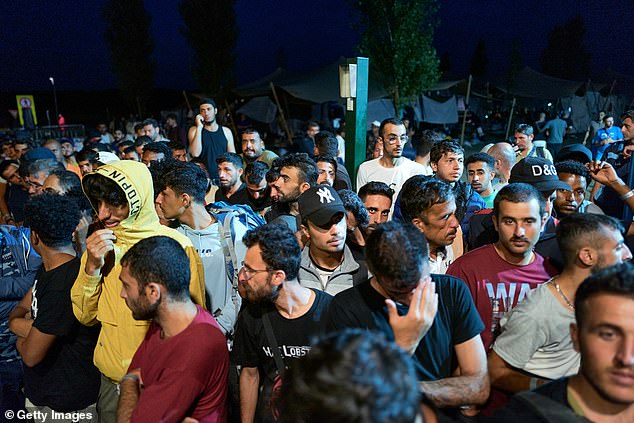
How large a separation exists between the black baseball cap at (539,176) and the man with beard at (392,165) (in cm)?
194

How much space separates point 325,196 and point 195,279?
1051 millimetres

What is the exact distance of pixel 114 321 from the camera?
8.78 ft

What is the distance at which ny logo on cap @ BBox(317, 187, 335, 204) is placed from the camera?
3.20 meters

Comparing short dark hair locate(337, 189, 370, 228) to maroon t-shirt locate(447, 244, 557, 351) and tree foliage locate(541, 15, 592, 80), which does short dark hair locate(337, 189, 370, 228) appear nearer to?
maroon t-shirt locate(447, 244, 557, 351)

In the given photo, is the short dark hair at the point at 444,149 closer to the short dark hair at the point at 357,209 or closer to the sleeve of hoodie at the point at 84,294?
the short dark hair at the point at 357,209

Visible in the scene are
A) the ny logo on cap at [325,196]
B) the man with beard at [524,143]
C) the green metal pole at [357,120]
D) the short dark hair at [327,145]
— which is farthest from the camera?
the man with beard at [524,143]

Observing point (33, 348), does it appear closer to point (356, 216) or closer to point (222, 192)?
point (356, 216)

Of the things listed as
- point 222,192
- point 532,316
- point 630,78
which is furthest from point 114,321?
point 630,78

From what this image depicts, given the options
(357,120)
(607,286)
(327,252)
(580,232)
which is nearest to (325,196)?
(327,252)

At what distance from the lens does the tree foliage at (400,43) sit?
18.1 m

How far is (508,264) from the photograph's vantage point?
2801 mm

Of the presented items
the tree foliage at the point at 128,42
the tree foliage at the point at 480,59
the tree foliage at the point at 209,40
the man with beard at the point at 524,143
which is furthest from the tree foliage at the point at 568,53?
the man with beard at the point at 524,143

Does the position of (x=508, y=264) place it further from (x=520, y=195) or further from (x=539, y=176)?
(x=539, y=176)

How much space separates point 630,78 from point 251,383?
2639cm
